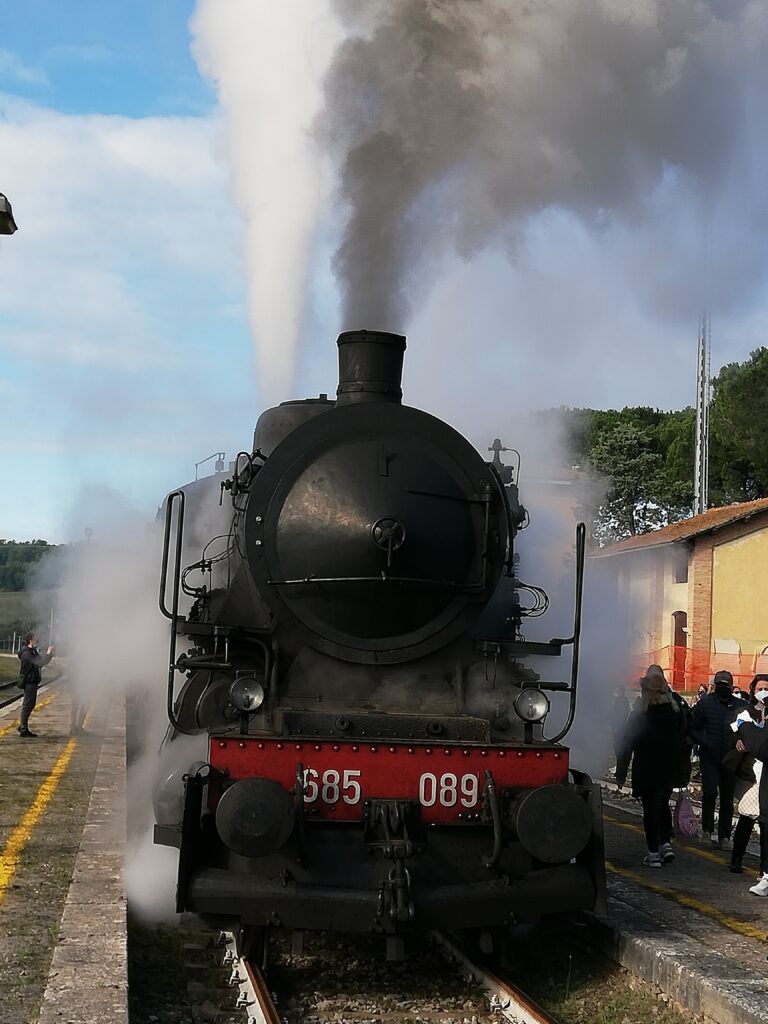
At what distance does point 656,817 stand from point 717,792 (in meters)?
2.24

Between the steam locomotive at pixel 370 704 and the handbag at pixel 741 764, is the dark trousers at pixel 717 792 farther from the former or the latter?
the steam locomotive at pixel 370 704

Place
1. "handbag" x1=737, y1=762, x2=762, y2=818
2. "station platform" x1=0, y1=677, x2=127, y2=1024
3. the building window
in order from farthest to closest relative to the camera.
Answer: the building window, "handbag" x1=737, y1=762, x2=762, y2=818, "station platform" x1=0, y1=677, x2=127, y2=1024

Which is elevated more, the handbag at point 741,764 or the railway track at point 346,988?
the handbag at point 741,764

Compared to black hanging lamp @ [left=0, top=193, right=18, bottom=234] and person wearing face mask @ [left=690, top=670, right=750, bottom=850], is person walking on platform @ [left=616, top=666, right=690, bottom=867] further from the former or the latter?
black hanging lamp @ [left=0, top=193, right=18, bottom=234]

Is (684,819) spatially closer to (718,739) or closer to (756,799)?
(718,739)

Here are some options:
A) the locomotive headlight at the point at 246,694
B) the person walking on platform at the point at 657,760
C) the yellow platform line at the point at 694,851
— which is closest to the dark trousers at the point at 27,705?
the yellow platform line at the point at 694,851

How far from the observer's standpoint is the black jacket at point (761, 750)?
7262 millimetres

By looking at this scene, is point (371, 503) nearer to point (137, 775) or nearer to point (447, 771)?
point (447, 771)

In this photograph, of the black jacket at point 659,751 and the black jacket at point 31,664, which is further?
the black jacket at point 31,664

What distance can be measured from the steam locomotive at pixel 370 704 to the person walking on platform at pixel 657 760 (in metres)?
2.39

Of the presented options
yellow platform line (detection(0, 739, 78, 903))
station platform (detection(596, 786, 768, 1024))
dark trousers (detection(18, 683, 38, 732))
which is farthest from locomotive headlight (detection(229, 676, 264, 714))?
dark trousers (detection(18, 683, 38, 732))

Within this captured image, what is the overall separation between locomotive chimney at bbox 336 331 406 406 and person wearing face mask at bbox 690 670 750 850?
4603 mm

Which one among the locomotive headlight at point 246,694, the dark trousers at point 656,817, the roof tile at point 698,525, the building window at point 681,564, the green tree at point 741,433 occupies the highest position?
the green tree at point 741,433

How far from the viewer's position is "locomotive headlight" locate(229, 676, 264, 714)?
5.55 m
